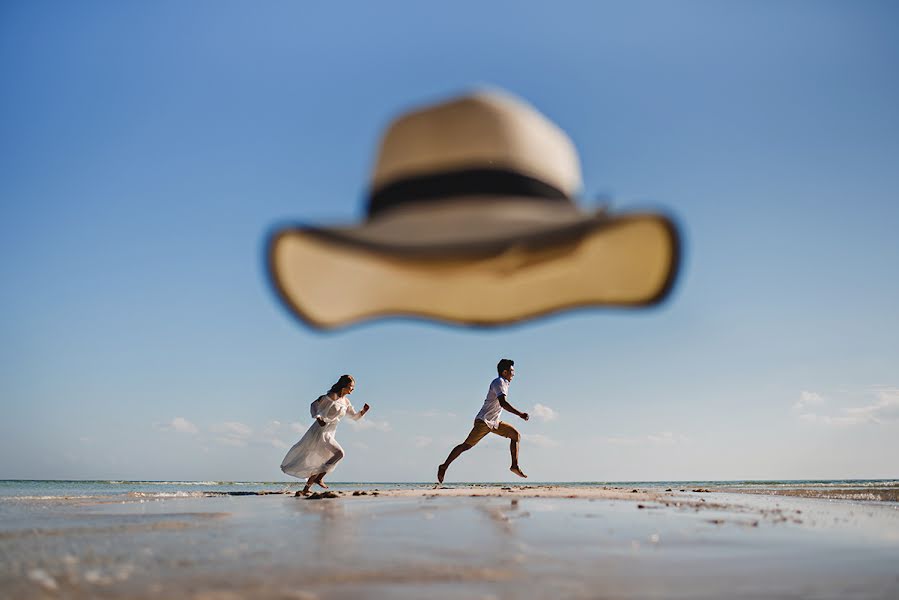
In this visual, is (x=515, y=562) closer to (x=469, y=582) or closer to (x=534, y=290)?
(x=469, y=582)

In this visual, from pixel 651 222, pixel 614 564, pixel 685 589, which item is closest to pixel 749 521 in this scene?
pixel 614 564

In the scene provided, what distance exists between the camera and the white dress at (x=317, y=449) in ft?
Answer: 32.3

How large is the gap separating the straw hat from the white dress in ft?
26.3

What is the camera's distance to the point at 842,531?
15.7ft

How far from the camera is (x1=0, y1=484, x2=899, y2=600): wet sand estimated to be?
2561mm

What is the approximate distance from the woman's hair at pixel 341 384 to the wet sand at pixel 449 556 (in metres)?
4.02

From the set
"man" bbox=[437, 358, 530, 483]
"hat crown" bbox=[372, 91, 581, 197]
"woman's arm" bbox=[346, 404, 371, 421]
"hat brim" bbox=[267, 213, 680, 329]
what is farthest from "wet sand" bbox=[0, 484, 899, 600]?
"man" bbox=[437, 358, 530, 483]

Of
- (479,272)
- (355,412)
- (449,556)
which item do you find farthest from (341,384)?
(479,272)

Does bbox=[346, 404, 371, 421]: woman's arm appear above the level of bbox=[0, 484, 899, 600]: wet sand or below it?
above

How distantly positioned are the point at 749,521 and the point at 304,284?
4.87 m

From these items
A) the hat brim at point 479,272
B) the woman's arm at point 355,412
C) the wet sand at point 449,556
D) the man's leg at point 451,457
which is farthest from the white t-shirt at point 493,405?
the hat brim at point 479,272

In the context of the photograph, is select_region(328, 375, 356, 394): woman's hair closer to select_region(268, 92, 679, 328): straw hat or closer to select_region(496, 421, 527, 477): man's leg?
select_region(496, 421, 527, 477): man's leg

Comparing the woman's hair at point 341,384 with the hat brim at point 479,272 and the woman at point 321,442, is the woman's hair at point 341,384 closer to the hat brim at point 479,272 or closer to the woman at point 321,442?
the woman at point 321,442

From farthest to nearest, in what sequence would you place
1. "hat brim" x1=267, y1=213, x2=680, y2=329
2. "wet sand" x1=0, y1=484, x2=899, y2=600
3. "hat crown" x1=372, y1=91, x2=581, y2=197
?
"wet sand" x1=0, y1=484, x2=899, y2=600 → "hat crown" x1=372, y1=91, x2=581, y2=197 → "hat brim" x1=267, y1=213, x2=680, y2=329
